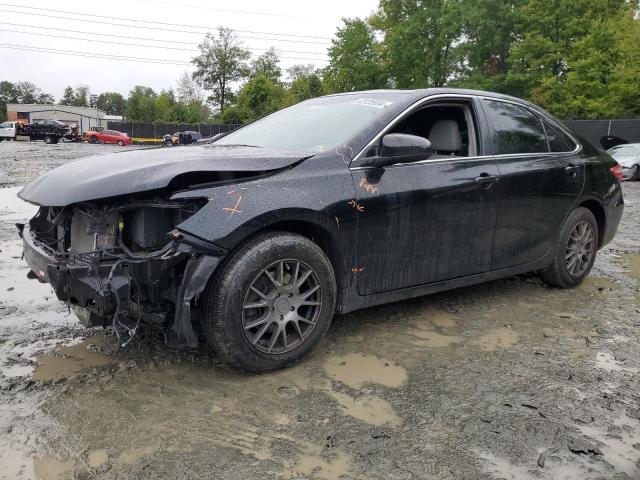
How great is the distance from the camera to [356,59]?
146 ft

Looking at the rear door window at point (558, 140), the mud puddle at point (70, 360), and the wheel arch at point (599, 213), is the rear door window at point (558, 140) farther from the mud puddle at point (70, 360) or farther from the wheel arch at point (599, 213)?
the mud puddle at point (70, 360)

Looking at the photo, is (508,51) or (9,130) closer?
(508,51)

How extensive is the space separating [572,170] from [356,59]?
42235mm

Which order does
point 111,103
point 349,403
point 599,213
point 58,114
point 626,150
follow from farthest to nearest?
point 111,103
point 58,114
point 626,150
point 599,213
point 349,403

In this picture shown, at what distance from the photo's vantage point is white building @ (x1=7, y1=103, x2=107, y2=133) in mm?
69312

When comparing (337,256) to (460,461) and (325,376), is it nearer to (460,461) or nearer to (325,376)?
(325,376)

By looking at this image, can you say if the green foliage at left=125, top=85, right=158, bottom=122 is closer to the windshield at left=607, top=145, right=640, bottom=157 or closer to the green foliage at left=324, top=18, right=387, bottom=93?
the green foliage at left=324, top=18, right=387, bottom=93

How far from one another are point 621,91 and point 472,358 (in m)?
32.7

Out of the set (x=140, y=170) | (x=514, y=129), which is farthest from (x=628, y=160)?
(x=140, y=170)

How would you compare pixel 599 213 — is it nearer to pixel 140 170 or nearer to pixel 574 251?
pixel 574 251

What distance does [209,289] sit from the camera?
286cm

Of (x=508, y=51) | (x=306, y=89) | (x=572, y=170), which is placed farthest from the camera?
(x=306, y=89)

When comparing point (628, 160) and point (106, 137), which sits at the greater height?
point (628, 160)

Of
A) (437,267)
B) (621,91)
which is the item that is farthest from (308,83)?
(437,267)
